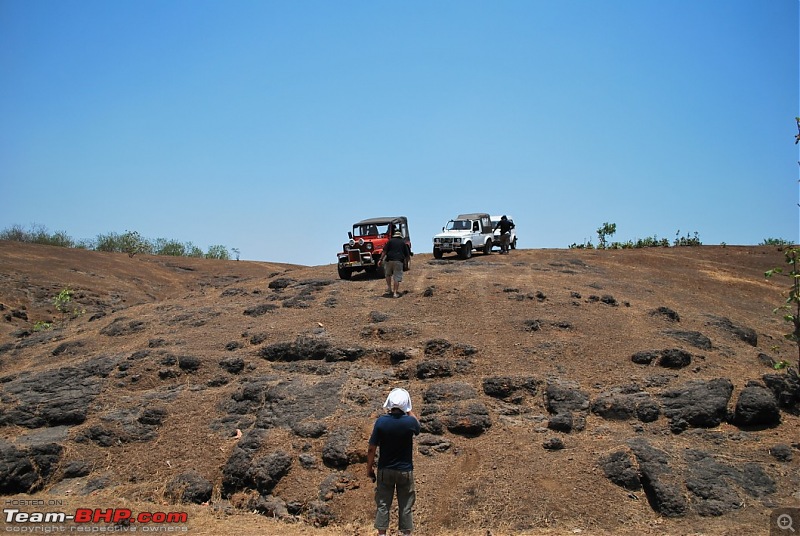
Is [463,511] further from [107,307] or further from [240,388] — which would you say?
[107,307]

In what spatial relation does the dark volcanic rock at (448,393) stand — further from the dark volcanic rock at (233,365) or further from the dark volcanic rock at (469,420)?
the dark volcanic rock at (233,365)

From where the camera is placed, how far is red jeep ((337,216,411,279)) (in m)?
22.0

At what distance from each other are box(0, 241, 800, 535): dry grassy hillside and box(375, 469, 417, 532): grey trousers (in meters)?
1.65

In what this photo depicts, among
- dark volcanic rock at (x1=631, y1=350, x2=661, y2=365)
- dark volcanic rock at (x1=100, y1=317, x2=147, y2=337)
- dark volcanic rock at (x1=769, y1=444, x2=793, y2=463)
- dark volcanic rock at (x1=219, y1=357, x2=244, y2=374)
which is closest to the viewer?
dark volcanic rock at (x1=769, y1=444, x2=793, y2=463)

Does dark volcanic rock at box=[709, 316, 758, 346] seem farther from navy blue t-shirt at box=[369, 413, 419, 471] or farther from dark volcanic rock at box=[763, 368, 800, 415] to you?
navy blue t-shirt at box=[369, 413, 419, 471]

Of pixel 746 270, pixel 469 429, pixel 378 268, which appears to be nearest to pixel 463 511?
pixel 469 429

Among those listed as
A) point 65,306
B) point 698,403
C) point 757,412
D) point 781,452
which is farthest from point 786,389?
point 65,306

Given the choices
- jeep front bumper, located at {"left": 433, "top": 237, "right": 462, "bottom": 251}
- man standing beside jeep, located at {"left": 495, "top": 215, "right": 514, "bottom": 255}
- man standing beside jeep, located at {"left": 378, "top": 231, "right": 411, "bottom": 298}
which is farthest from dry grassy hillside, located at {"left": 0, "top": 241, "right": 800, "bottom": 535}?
man standing beside jeep, located at {"left": 495, "top": 215, "right": 514, "bottom": 255}

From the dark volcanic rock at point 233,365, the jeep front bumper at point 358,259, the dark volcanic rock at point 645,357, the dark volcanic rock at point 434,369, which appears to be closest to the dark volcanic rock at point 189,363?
the dark volcanic rock at point 233,365

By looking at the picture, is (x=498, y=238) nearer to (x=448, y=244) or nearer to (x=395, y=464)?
(x=448, y=244)

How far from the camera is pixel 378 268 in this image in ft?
73.5

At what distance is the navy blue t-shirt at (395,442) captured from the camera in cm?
733

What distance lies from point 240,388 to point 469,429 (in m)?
5.02

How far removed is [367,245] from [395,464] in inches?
590
